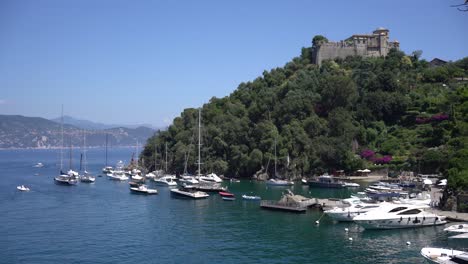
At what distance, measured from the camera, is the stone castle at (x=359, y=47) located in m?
133

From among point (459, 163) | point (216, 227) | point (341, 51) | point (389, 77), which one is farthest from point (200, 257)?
point (341, 51)

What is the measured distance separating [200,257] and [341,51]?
10373cm

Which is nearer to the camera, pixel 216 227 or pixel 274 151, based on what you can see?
pixel 216 227

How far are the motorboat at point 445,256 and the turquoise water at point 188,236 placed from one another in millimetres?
2273

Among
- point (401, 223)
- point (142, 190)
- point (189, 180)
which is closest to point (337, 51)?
point (189, 180)

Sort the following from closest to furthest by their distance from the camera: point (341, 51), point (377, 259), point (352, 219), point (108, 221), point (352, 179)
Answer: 1. point (377, 259)
2. point (352, 219)
3. point (108, 221)
4. point (352, 179)
5. point (341, 51)

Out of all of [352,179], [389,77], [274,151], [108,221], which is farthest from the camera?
[389,77]

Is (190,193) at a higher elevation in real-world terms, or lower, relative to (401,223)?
higher

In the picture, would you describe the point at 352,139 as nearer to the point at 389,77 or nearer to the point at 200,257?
the point at 389,77

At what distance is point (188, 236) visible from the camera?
154 ft

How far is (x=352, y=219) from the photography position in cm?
5022

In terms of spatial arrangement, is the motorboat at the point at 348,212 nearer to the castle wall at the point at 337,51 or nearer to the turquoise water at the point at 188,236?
the turquoise water at the point at 188,236

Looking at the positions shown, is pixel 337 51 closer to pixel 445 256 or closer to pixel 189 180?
pixel 189 180

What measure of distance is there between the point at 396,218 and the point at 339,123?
169ft
